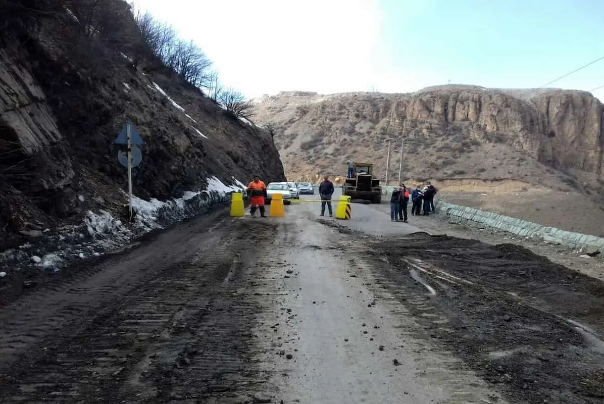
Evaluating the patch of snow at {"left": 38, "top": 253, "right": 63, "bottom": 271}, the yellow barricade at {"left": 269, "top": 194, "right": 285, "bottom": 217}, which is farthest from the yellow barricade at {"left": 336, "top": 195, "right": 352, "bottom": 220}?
the patch of snow at {"left": 38, "top": 253, "right": 63, "bottom": 271}

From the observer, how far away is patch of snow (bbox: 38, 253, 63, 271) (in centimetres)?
780

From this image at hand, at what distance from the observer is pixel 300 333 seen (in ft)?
17.3

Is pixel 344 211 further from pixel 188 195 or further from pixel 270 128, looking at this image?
pixel 270 128

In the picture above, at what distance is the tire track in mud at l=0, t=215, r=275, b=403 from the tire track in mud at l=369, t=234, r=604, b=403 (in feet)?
7.47

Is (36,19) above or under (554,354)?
above

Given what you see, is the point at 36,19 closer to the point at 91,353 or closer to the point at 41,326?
the point at 41,326

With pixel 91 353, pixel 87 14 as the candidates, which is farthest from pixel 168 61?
pixel 91 353

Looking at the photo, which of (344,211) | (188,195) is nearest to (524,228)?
(344,211)

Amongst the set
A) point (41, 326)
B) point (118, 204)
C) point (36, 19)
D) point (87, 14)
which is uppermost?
point (87, 14)

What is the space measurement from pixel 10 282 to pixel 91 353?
3.16 m

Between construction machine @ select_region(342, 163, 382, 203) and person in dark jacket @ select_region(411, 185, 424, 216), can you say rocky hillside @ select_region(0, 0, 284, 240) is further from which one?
construction machine @ select_region(342, 163, 382, 203)

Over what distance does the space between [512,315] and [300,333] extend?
9.91 ft

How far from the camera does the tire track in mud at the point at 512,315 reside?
427 cm

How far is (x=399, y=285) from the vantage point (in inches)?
306
